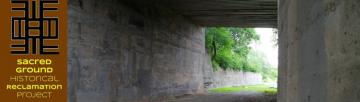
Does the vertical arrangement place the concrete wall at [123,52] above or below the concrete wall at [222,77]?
above

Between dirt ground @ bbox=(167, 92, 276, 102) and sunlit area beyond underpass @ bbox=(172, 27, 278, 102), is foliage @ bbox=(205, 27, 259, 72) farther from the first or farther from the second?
dirt ground @ bbox=(167, 92, 276, 102)

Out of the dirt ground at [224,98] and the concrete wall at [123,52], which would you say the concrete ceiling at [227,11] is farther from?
the dirt ground at [224,98]

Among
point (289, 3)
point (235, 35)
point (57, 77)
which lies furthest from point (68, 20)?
point (235, 35)

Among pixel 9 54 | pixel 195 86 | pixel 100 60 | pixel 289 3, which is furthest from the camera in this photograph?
pixel 195 86

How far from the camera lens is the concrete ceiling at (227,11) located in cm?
1848

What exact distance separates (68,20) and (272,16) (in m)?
13.7

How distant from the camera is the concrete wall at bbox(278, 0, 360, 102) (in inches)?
123

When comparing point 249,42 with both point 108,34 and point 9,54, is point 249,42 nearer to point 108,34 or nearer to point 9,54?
point 108,34

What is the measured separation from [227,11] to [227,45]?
1419cm

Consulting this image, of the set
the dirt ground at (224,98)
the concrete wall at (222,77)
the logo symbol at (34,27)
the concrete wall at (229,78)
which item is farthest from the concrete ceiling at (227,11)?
the logo symbol at (34,27)

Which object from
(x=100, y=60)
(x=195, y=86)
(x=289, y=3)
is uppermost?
(x=289, y=3)

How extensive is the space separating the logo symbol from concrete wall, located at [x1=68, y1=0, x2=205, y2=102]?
15.2 inches

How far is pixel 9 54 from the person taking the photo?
32.5 ft

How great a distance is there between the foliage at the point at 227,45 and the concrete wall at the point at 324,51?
25695 millimetres
